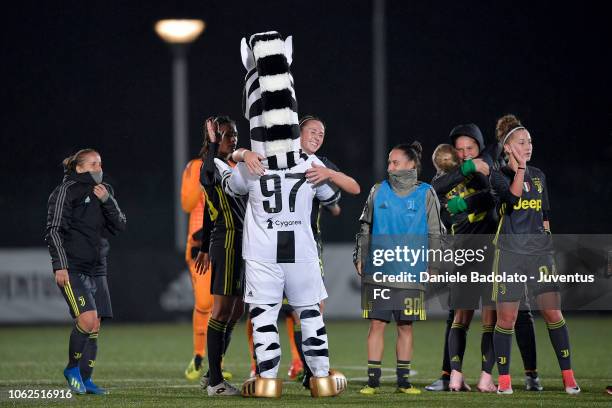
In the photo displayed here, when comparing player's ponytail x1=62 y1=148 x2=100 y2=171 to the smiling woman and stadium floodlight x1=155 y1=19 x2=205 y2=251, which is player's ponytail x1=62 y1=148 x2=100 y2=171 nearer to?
the smiling woman

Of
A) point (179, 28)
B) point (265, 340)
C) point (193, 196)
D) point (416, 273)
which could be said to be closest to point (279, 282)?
point (265, 340)

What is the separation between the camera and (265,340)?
8242 millimetres

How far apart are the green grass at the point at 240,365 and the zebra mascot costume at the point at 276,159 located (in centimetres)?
16

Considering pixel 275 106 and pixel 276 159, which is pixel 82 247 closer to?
pixel 276 159

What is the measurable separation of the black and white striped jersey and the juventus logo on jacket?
116 millimetres

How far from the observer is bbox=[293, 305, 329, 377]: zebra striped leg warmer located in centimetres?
825

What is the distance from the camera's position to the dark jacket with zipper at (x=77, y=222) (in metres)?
9.03

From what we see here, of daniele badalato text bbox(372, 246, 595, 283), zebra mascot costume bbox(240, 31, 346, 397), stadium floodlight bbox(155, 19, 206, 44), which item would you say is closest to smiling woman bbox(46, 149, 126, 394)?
zebra mascot costume bbox(240, 31, 346, 397)

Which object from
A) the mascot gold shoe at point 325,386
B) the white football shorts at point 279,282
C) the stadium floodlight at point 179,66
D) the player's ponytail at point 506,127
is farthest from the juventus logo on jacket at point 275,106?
the stadium floodlight at point 179,66

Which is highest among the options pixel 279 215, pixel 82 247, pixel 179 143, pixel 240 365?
pixel 179 143

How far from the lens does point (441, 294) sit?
384 inches

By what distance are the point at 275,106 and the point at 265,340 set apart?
1.68 meters

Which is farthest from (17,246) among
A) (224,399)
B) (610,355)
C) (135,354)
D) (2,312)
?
(224,399)

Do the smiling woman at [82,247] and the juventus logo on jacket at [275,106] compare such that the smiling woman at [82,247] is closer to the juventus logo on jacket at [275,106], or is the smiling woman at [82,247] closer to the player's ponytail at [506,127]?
the juventus logo on jacket at [275,106]
